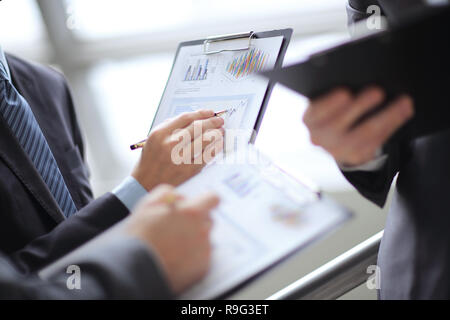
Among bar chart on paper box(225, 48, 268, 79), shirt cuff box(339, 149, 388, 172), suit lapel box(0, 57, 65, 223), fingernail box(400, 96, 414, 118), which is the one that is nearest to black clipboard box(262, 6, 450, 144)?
fingernail box(400, 96, 414, 118)

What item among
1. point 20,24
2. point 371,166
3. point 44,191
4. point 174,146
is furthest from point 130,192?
point 20,24

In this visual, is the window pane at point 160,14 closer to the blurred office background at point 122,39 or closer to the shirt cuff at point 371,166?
the blurred office background at point 122,39

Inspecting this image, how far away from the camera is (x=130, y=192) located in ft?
1.80

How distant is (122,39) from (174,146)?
1.36 meters

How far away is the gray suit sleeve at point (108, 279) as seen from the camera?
35 centimetres

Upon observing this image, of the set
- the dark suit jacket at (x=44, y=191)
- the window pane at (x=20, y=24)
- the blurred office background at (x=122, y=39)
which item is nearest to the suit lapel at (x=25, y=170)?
the dark suit jacket at (x=44, y=191)

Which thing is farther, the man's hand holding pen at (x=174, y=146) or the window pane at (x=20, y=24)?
the window pane at (x=20, y=24)

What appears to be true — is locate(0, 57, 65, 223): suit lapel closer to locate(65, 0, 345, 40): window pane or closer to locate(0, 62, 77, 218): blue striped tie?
locate(0, 62, 77, 218): blue striped tie

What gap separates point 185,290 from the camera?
358 millimetres

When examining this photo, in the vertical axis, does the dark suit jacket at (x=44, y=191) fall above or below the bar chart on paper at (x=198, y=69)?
below

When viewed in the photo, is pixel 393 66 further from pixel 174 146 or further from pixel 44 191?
pixel 44 191

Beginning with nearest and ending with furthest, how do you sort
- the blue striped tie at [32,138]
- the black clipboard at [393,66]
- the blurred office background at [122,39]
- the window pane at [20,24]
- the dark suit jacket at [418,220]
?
the black clipboard at [393,66]
the dark suit jacket at [418,220]
the blue striped tie at [32,138]
the blurred office background at [122,39]
the window pane at [20,24]

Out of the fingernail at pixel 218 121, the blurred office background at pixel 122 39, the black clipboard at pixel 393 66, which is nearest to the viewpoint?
the black clipboard at pixel 393 66

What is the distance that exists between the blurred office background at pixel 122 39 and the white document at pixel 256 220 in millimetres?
1149
